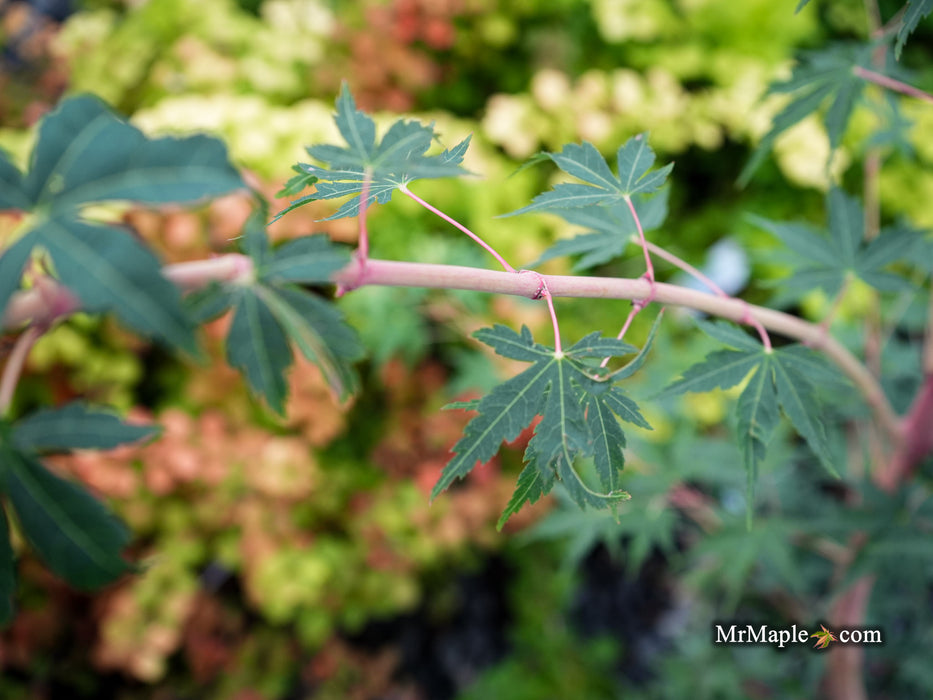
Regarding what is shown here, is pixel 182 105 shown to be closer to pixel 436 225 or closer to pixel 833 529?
pixel 436 225

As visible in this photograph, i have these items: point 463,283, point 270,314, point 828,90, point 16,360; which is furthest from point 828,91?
point 16,360

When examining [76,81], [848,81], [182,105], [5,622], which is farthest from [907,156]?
[76,81]

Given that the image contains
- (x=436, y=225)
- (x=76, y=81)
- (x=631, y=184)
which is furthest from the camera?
(x=76, y=81)

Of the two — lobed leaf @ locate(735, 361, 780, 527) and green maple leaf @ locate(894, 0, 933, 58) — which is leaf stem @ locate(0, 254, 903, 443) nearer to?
lobed leaf @ locate(735, 361, 780, 527)

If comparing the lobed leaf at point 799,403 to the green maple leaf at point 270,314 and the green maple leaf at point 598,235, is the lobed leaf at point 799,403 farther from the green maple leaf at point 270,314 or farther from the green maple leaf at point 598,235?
the green maple leaf at point 270,314

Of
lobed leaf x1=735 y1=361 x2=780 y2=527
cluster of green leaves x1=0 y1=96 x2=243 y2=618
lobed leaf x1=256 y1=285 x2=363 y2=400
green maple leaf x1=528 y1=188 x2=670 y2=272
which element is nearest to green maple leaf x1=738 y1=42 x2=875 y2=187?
green maple leaf x1=528 y1=188 x2=670 y2=272

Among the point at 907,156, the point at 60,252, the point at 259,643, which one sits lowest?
the point at 259,643
